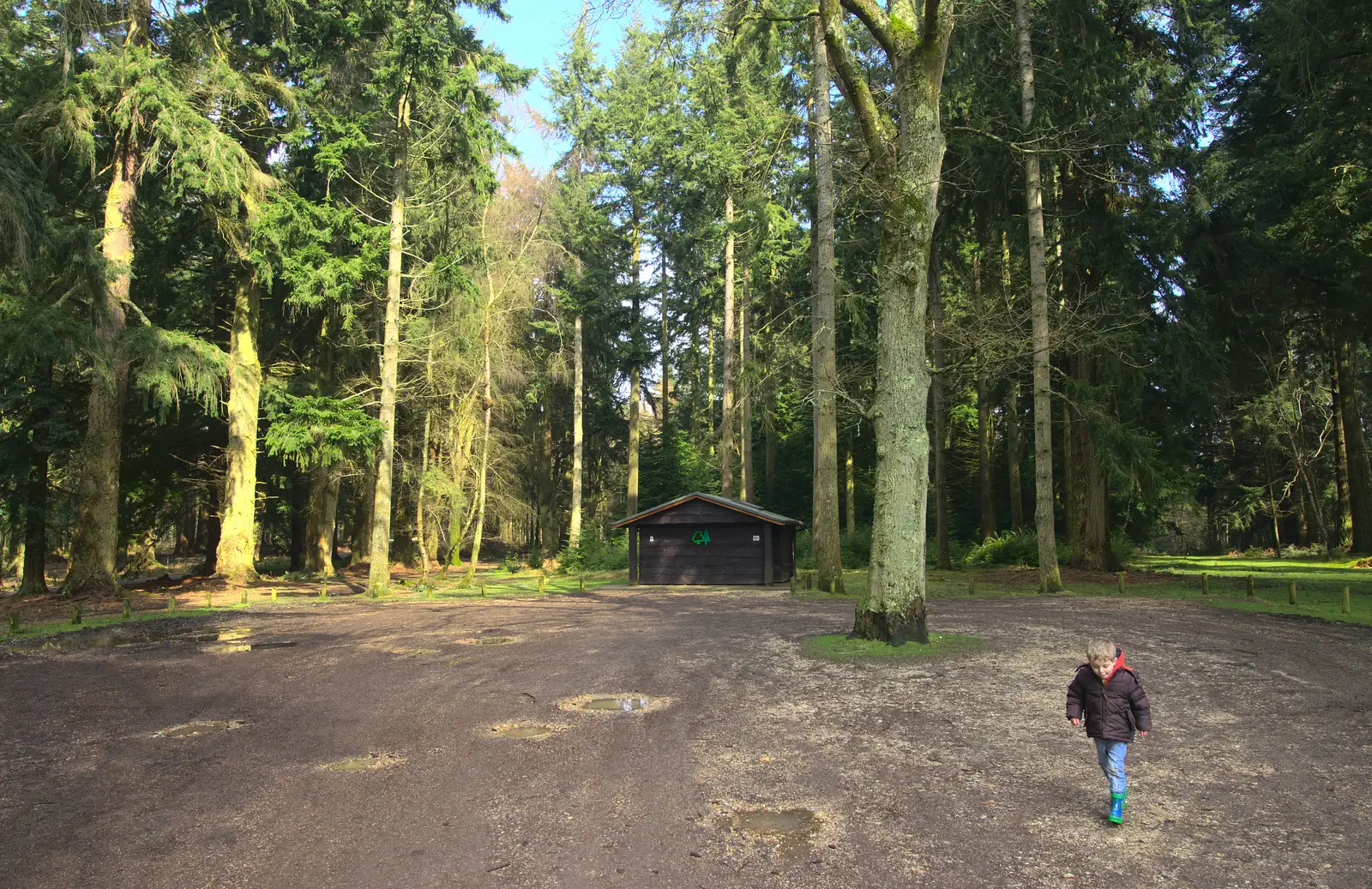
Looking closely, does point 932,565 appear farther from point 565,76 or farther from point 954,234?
point 565,76

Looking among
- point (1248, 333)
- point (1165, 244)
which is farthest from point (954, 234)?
point (1248, 333)

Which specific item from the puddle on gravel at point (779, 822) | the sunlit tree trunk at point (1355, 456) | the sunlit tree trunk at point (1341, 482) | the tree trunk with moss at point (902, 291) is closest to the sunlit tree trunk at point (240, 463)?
the tree trunk with moss at point (902, 291)

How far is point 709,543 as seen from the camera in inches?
1073

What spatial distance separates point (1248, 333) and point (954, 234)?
9.19 metres

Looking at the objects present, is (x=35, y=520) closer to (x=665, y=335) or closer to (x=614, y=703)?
(x=614, y=703)

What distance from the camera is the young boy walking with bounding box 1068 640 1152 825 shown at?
17.3 ft

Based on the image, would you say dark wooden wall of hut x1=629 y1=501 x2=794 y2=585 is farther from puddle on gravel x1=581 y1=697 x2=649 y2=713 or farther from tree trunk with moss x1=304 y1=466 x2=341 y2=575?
puddle on gravel x1=581 y1=697 x2=649 y2=713

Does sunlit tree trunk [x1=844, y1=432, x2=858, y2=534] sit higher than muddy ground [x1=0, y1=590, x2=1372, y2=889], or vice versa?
sunlit tree trunk [x1=844, y1=432, x2=858, y2=534]

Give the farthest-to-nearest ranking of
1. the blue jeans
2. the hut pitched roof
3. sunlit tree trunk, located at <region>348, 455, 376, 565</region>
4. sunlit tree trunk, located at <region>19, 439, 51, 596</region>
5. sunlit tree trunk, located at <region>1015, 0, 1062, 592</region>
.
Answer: sunlit tree trunk, located at <region>348, 455, 376, 565</region>, the hut pitched roof, sunlit tree trunk, located at <region>19, 439, 51, 596</region>, sunlit tree trunk, located at <region>1015, 0, 1062, 592</region>, the blue jeans

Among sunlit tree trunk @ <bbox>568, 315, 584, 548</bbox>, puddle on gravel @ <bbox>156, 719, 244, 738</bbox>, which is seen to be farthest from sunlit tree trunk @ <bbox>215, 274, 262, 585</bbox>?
puddle on gravel @ <bbox>156, 719, 244, 738</bbox>

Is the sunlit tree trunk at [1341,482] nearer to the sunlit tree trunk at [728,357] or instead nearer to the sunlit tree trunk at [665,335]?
the sunlit tree trunk at [728,357]

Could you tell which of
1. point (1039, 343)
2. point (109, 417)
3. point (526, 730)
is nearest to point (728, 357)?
point (1039, 343)

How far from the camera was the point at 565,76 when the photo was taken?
45.5 m

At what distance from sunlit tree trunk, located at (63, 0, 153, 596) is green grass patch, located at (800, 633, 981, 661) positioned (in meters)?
18.4
